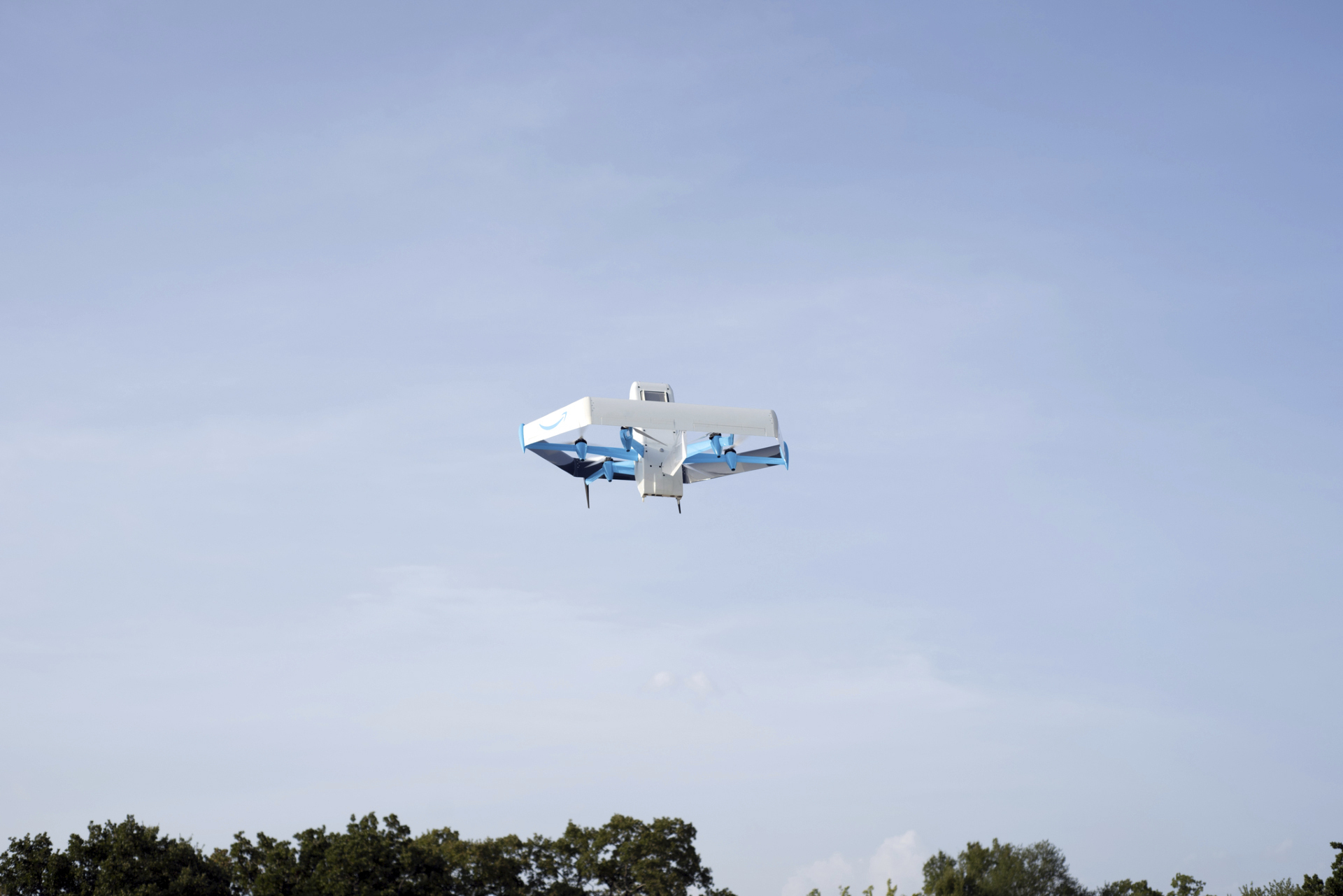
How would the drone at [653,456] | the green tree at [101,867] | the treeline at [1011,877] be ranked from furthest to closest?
1. the treeline at [1011,877]
2. the green tree at [101,867]
3. the drone at [653,456]

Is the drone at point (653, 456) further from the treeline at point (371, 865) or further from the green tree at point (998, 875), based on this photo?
the green tree at point (998, 875)

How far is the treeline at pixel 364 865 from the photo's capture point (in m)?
50.7

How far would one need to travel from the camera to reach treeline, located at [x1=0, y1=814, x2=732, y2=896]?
166 feet

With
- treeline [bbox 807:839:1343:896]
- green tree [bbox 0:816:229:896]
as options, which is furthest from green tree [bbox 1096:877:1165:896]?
green tree [bbox 0:816:229:896]

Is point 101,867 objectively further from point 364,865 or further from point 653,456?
point 653,456

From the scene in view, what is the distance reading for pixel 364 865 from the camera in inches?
2092

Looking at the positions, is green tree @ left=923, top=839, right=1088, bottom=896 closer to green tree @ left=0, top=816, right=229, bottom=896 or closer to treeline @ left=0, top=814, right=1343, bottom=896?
treeline @ left=0, top=814, right=1343, bottom=896

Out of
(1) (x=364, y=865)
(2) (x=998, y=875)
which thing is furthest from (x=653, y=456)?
(2) (x=998, y=875)

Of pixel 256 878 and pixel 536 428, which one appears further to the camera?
pixel 256 878

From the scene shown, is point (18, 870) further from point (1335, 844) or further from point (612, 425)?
point (1335, 844)

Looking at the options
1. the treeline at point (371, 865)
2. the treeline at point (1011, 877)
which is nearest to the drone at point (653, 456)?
the treeline at point (371, 865)

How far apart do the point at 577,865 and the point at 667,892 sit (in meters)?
4.31

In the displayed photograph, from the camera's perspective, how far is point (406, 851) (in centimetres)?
5534

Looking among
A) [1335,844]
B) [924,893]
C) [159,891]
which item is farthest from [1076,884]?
[159,891]
